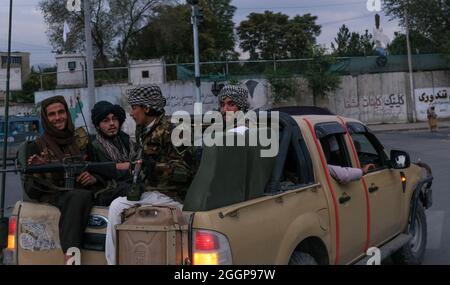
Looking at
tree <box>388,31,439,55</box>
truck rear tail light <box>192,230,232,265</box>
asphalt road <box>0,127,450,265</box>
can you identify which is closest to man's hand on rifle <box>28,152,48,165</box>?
asphalt road <box>0,127,450,265</box>

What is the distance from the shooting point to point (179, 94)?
33188mm

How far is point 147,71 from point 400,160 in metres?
29.2

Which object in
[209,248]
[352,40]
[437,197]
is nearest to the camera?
[209,248]

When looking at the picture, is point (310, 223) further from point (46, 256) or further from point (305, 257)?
point (46, 256)

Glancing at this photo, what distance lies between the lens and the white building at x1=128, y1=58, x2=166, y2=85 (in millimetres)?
33281

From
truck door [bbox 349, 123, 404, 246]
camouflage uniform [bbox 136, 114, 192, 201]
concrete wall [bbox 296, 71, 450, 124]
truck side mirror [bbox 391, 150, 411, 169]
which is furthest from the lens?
concrete wall [bbox 296, 71, 450, 124]

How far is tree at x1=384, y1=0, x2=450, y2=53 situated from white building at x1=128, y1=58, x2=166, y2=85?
58.0ft

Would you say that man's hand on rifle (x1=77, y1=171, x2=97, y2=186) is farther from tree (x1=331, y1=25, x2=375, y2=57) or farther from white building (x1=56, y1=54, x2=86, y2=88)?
tree (x1=331, y1=25, x2=375, y2=57)

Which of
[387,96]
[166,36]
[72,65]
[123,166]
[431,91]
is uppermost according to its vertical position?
[166,36]

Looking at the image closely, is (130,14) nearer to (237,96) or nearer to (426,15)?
(426,15)

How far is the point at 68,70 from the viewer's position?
33.8 meters

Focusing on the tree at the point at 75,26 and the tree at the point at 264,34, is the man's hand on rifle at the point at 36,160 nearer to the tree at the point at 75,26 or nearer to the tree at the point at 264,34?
the tree at the point at 75,26

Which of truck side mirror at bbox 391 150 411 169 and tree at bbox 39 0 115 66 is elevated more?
tree at bbox 39 0 115 66

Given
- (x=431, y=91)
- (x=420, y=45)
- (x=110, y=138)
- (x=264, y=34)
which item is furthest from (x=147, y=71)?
(x=264, y=34)
